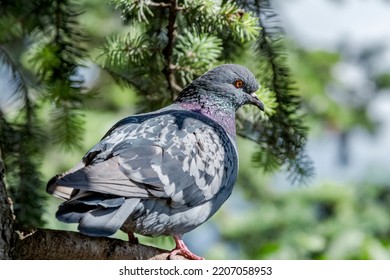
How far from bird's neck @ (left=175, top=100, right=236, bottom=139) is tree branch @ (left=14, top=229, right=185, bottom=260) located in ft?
2.53

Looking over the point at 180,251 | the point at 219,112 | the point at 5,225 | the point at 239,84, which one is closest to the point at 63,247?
the point at 5,225

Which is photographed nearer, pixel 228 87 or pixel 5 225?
pixel 5 225

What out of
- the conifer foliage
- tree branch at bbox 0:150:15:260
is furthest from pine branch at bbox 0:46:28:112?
tree branch at bbox 0:150:15:260

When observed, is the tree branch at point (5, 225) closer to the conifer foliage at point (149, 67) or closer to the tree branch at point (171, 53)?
the conifer foliage at point (149, 67)

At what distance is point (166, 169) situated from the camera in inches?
110

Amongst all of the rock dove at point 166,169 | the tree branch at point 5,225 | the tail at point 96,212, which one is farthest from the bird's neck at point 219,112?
the tree branch at point 5,225

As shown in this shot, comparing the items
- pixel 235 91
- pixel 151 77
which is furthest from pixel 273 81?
pixel 151 77

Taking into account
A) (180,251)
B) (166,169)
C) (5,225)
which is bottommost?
(180,251)

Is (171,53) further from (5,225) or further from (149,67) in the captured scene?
(5,225)

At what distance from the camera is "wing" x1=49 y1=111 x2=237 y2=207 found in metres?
2.60

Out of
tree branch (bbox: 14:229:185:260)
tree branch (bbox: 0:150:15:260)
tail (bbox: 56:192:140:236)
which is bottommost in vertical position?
tree branch (bbox: 14:229:185:260)

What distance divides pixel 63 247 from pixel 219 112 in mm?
999

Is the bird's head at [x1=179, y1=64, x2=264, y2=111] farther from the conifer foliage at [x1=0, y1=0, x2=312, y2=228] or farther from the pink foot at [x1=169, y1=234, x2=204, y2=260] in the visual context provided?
the pink foot at [x1=169, y1=234, x2=204, y2=260]

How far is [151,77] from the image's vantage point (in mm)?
3236
